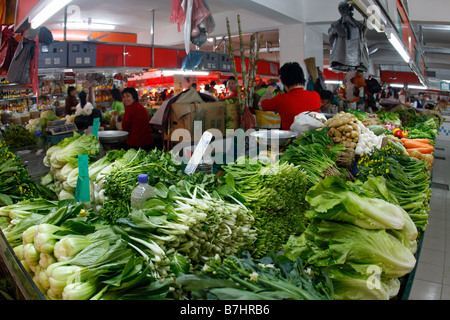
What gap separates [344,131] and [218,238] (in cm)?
271

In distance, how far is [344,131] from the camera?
4195mm

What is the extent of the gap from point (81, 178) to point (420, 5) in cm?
797

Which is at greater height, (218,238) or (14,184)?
(14,184)

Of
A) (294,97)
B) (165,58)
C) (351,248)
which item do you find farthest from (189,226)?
(165,58)

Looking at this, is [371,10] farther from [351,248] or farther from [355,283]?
[355,283]

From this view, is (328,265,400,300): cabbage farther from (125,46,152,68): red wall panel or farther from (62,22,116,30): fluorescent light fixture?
(62,22,116,30): fluorescent light fixture

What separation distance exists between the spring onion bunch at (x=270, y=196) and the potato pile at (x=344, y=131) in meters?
1.39

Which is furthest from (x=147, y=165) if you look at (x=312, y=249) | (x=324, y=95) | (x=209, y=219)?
(x=324, y=95)

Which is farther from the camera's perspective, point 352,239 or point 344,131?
point 344,131

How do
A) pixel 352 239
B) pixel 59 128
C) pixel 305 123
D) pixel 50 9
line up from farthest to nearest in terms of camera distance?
1. pixel 59 128
2. pixel 305 123
3. pixel 50 9
4. pixel 352 239

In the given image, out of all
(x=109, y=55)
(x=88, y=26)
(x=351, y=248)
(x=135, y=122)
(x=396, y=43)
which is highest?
(x=88, y=26)

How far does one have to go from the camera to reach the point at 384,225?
1898mm

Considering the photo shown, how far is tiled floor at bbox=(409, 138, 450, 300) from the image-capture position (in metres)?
4.11

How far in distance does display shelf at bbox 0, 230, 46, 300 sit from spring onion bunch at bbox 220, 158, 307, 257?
4.50ft
